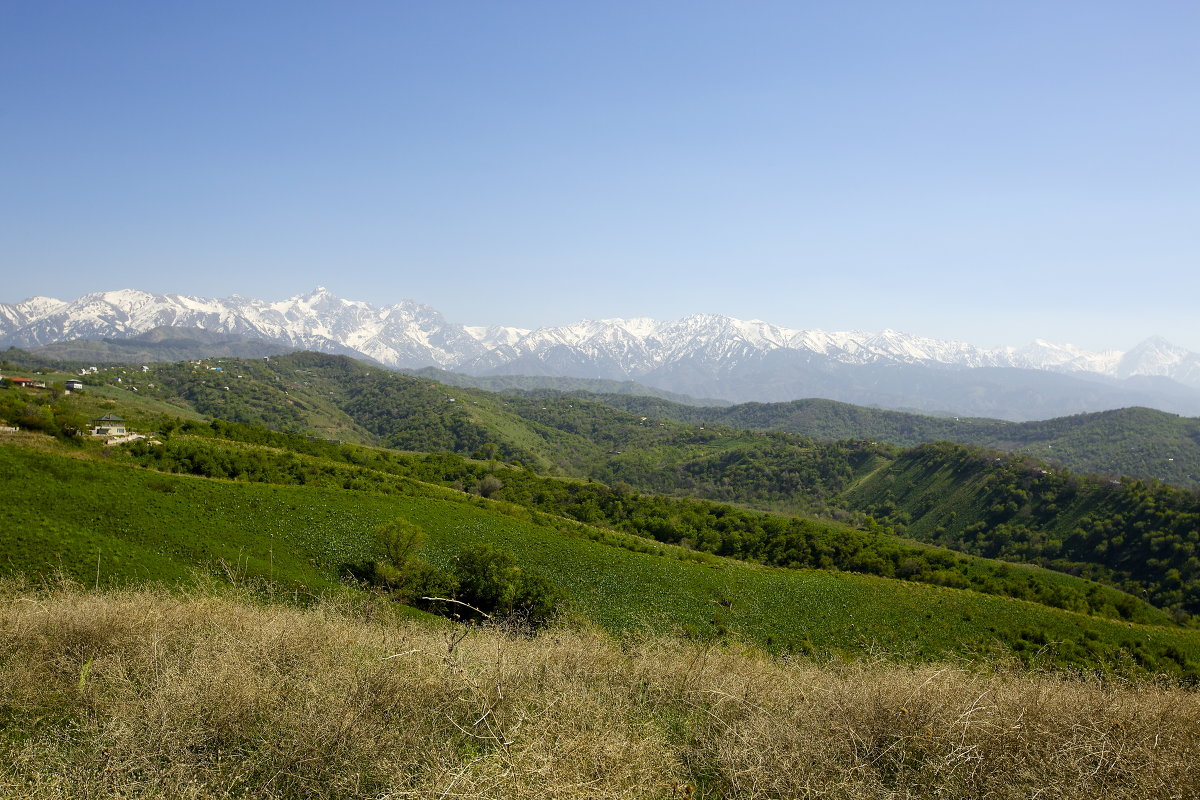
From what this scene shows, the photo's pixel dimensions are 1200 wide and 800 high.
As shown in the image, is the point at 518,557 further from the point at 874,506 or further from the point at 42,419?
the point at 874,506

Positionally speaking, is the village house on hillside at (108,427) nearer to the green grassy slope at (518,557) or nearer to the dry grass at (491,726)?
the green grassy slope at (518,557)

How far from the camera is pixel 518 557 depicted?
4256 centimetres

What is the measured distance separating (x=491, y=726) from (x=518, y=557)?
35014 millimetres

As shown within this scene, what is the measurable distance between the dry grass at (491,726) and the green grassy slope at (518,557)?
14766 millimetres

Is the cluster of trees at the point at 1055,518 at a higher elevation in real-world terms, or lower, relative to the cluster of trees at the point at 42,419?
lower

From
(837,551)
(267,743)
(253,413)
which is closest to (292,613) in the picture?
(267,743)

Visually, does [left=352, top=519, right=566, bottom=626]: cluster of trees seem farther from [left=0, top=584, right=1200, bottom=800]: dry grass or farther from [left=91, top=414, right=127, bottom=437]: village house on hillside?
[left=91, top=414, right=127, bottom=437]: village house on hillside

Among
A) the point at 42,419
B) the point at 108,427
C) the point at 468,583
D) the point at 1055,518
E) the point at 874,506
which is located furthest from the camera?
the point at 874,506

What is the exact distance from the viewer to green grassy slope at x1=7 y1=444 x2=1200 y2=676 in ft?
90.5

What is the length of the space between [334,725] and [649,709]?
5980 millimetres

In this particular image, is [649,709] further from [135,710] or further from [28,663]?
[28,663]

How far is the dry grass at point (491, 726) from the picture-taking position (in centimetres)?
698

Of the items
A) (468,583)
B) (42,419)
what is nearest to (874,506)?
(468,583)

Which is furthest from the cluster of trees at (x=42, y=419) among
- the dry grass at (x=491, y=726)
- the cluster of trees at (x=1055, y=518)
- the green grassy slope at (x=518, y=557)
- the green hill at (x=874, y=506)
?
the cluster of trees at (x=1055, y=518)
